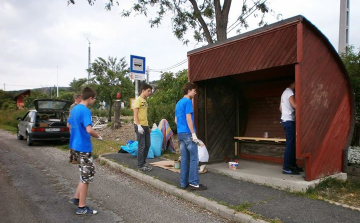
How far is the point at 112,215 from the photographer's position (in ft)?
13.4

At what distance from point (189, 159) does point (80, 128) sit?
78.7 inches

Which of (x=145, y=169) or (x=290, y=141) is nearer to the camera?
(x=290, y=141)

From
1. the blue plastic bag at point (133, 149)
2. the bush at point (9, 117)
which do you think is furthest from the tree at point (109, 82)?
the blue plastic bag at point (133, 149)

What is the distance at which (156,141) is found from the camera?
841 cm

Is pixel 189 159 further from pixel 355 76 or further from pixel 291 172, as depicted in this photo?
pixel 355 76

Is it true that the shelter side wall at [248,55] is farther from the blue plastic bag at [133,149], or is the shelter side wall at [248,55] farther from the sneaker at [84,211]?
the sneaker at [84,211]

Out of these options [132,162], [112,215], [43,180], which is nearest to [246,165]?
[132,162]

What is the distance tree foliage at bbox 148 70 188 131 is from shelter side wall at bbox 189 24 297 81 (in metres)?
5.52

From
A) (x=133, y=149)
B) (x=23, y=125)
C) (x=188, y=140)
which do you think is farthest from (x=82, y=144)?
(x=23, y=125)

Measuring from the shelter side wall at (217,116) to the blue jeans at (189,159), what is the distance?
1752 mm

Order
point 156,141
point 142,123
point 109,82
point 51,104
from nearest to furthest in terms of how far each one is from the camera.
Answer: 1. point 142,123
2. point 156,141
3. point 51,104
4. point 109,82

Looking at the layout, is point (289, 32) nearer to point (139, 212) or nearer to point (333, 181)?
point (333, 181)

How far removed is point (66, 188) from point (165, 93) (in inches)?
370

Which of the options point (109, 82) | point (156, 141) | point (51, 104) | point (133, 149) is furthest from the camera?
point (109, 82)
